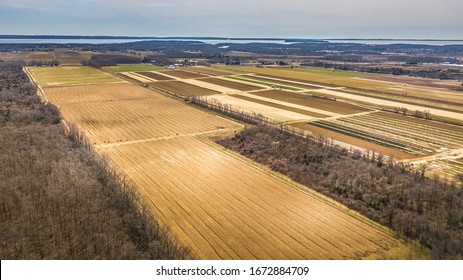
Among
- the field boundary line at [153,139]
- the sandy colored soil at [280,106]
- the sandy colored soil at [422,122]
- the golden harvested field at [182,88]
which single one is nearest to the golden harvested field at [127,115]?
the field boundary line at [153,139]

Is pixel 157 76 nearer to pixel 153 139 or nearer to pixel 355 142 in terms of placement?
pixel 153 139

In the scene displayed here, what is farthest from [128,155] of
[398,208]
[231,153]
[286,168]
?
[398,208]

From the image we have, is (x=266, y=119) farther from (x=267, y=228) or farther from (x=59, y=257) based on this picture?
(x=59, y=257)

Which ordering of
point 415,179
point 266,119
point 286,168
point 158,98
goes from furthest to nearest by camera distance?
point 158,98 < point 266,119 < point 286,168 < point 415,179

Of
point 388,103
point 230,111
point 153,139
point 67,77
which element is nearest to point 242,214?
point 153,139

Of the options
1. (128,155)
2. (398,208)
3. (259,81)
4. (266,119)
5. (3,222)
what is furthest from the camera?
(259,81)

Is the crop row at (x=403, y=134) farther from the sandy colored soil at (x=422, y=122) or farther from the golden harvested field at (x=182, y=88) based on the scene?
the golden harvested field at (x=182, y=88)
